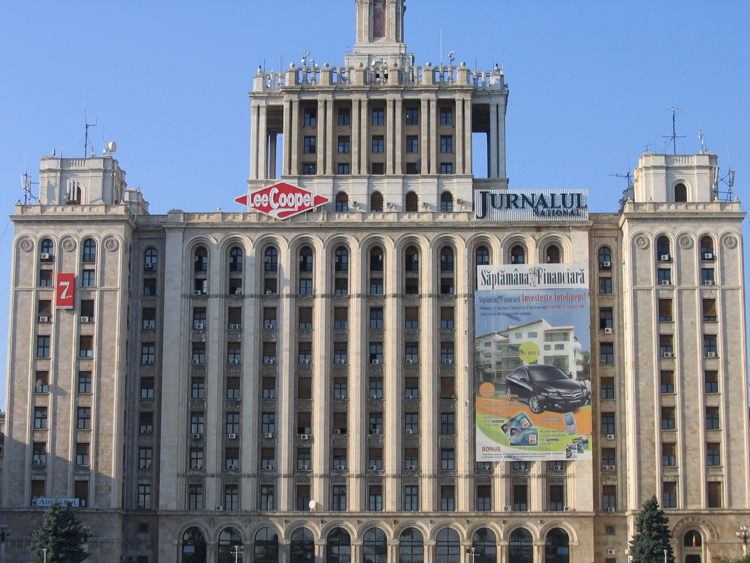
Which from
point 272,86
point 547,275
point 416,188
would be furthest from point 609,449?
point 272,86

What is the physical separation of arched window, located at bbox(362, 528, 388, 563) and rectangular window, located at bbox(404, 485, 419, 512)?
11.4 feet

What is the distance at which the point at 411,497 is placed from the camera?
4587 inches

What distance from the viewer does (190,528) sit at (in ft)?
380

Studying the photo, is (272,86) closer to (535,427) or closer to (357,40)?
(357,40)

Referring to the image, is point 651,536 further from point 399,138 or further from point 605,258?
point 399,138

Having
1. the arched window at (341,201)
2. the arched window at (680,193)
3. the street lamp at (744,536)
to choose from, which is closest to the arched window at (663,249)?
the arched window at (680,193)

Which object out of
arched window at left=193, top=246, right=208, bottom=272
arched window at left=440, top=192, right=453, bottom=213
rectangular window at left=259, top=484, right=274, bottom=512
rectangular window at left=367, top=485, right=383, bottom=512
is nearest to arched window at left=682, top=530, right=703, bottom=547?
rectangular window at left=367, top=485, right=383, bottom=512

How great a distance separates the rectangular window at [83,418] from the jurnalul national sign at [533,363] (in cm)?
3566

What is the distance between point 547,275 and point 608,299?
258 inches

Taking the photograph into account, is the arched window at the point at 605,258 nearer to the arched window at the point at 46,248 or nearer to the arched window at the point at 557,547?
the arched window at the point at 557,547

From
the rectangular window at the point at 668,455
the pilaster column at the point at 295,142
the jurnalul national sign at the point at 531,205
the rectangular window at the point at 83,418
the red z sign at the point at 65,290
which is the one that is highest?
the pilaster column at the point at 295,142

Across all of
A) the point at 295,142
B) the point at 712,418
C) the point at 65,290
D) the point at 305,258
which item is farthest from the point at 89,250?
the point at 712,418

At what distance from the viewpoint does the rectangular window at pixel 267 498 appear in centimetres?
11644

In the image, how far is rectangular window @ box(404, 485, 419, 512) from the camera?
116312mm
